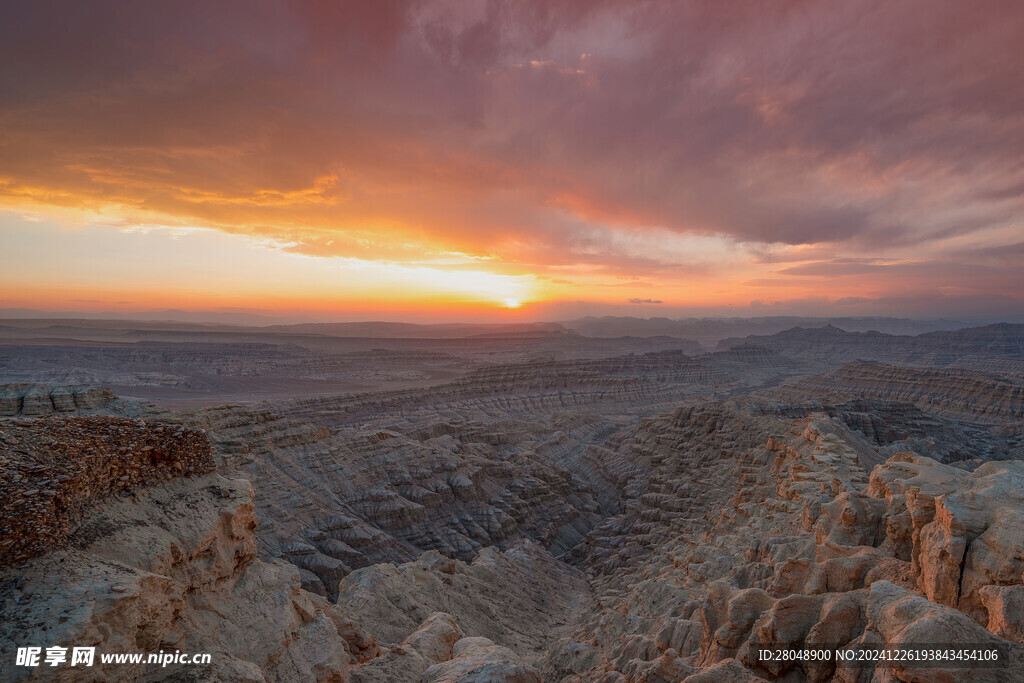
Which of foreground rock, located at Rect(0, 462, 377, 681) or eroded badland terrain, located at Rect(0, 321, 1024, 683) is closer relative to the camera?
foreground rock, located at Rect(0, 462, 377, 681)

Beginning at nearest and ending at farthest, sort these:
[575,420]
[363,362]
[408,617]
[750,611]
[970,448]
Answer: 1. [750,611]
2. [408,617]
3. [970,448]
4. [575,420]
5. [363,362]

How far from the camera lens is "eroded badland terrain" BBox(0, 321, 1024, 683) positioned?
7.98 meters

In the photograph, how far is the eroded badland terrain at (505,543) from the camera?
798 centimetres

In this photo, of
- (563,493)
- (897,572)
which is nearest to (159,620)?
(897,572)

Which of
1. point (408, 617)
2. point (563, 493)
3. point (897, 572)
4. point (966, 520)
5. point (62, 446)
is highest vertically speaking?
point (62, 446)

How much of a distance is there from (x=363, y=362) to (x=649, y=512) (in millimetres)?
134435

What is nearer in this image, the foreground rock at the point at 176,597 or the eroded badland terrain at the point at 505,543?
the foreground rock at the point at 176,597

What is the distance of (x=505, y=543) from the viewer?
34094 mm

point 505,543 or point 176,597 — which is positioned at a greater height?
point 176,597

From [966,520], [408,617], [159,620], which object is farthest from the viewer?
[408,617]

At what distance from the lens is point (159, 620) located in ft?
27.0

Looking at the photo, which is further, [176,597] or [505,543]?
[505,543]

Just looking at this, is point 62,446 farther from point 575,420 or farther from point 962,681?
point 575,420

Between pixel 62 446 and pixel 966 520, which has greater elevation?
pixel 62 446
